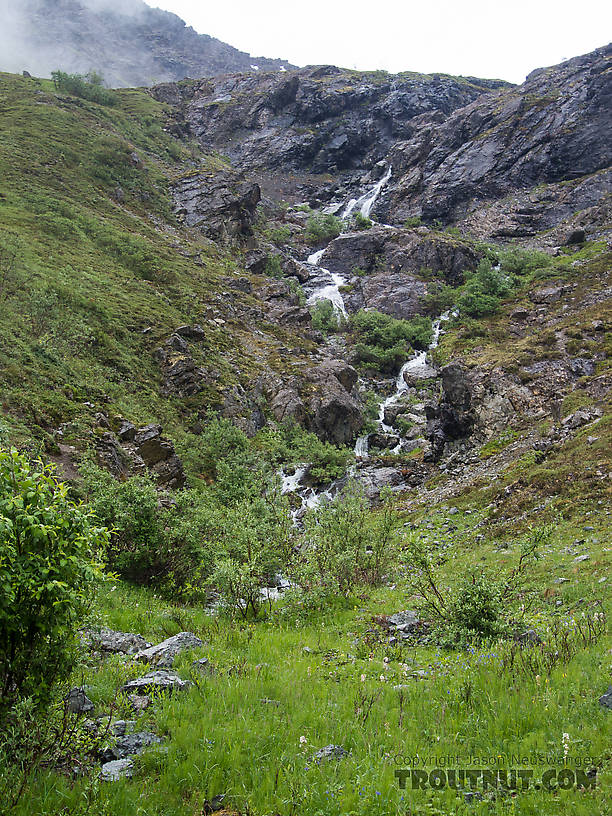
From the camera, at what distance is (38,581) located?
11.0 ft

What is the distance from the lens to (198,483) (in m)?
25.4

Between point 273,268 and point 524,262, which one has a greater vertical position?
point 273,268

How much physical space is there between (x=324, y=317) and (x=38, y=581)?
6387 centimetres

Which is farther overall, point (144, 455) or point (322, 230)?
point (322, 230)

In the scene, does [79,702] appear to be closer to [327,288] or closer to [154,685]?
[154,685]

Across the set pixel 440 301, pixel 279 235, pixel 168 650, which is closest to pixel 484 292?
pixel 440 301

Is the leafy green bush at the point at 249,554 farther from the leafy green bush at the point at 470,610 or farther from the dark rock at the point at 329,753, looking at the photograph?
the dark rock at the point at 329,753

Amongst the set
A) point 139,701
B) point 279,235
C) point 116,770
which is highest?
point 279,235

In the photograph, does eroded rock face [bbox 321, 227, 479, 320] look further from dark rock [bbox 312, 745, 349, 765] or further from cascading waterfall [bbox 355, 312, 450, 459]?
dark rock [bbox 312, 745, 349, 765]

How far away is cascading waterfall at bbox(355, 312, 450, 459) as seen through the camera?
4241 centimetres

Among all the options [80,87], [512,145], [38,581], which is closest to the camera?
[38,581]

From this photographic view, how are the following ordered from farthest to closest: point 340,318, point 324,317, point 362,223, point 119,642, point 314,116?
point 314,116
point 362,223
point 340,318
point 324,317
point 119,642

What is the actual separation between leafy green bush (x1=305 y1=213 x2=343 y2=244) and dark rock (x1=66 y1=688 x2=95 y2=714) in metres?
94.2

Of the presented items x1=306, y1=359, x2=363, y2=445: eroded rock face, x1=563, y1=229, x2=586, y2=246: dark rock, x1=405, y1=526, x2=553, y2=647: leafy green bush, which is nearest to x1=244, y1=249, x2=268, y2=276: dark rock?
x1=306, y1=359, x2=363, y2=445: eroded rock face
